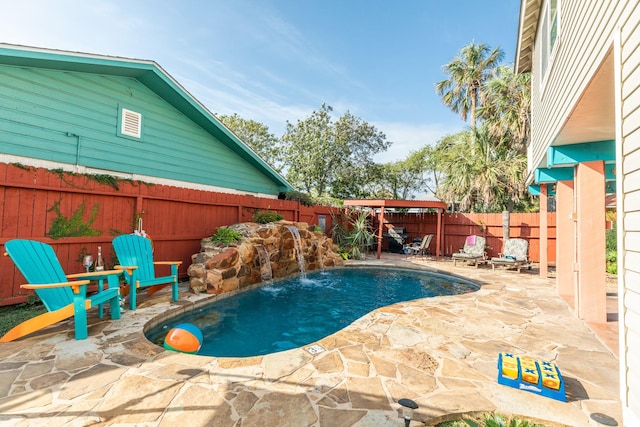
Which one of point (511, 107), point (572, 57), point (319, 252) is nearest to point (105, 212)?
point (319, 252)

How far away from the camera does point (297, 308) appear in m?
5.46

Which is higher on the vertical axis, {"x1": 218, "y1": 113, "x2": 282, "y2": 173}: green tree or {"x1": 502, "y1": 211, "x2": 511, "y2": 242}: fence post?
{"x1": 218, "y1": 113, "x2": 282, "y2": 173}: green tree

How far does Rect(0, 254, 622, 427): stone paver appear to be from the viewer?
2039mm

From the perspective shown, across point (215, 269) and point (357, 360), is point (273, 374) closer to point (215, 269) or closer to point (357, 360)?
point (357, 360)

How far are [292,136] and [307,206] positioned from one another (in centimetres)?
1125

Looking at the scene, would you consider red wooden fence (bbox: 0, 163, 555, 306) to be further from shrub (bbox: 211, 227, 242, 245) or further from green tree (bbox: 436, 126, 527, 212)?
green tree (bbox: 436, 126, 527, 212)

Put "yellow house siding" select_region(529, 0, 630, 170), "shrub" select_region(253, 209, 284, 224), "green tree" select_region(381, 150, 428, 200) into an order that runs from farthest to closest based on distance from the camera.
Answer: "green tree" select_region(381, 150, 428, 200), "shrub" select_region(253, 209, 284, 224), "yellow house siding" select_region(529, 0, 630, 170)

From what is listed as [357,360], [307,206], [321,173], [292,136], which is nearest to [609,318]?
[357,360]

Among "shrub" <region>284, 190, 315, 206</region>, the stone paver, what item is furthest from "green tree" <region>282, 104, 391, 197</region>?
the stone paver

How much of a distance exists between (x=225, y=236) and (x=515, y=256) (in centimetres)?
888

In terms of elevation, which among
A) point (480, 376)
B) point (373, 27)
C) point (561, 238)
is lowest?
point (480, 376)

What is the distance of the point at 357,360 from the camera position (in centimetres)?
290

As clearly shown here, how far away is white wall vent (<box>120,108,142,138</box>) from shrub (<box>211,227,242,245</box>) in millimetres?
2945

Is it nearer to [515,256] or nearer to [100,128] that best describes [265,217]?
[100,128]
